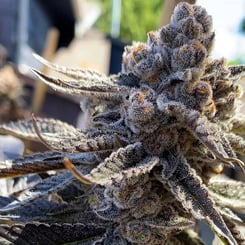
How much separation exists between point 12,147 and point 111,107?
0.38 meters

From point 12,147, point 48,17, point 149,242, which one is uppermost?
point 48,17

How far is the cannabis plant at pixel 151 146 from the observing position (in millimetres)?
566

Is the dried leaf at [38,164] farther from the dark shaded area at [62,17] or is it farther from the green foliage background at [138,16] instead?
the green foliage background at [138,16]

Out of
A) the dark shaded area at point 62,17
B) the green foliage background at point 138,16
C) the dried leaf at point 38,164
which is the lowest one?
the dried leaf at point 38,164

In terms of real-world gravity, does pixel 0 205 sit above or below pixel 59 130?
below

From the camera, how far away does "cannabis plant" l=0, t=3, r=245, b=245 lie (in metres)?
0.57

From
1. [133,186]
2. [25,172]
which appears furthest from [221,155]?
[25,172]

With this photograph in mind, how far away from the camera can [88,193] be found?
0.65m

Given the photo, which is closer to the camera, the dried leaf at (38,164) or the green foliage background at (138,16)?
the dried leaf at (38,164)

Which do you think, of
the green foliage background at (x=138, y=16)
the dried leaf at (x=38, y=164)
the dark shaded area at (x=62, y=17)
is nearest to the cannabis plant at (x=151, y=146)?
the dried leaf at (x=38, y=164)

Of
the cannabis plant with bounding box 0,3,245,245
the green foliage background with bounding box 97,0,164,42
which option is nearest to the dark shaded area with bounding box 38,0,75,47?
the green foliage background with bounding box 97,0,164,42

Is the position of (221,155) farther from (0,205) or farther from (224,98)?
(0,205)

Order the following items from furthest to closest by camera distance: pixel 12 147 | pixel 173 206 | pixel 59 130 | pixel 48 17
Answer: pixel 48 17 → pixel 12 147 → pixel 59 130 → pixel 173 206

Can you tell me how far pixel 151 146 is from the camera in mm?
599
